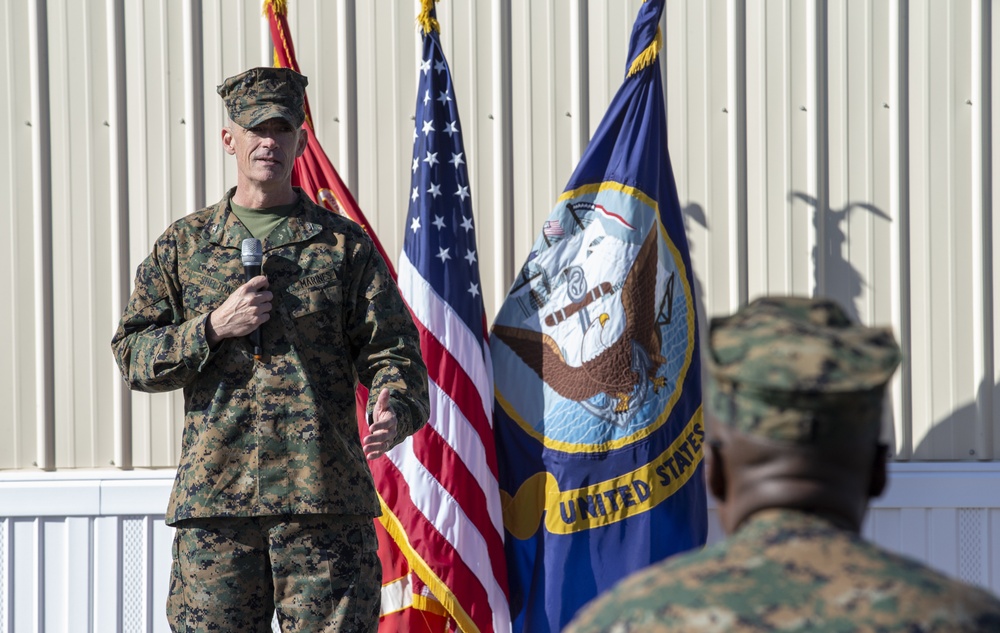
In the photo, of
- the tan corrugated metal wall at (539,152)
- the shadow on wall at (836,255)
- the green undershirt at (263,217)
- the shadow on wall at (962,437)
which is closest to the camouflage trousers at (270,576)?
the green undershirt at (263,217)

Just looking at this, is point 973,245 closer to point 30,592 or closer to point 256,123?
point 256,123

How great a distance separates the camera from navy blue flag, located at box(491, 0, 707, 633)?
3492 millimetres

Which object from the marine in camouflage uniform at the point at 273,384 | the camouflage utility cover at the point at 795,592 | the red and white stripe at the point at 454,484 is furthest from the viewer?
the red and white stripe at the point at 454,484

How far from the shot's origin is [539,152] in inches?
151

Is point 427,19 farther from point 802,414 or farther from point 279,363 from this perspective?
point 802,414

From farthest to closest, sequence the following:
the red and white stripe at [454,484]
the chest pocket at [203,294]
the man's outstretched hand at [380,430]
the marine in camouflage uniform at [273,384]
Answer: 1. the red and white stripe at [454,484]
2. the chest pocket at [203,294]
3. the marine in camouflage uniform at [273,384]
4. the man's outstretched hand at [380,430]

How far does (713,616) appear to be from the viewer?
0.93m

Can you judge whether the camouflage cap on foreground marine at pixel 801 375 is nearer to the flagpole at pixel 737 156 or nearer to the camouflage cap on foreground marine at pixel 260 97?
the camouflage cap on foreground marine at pixel 260 97

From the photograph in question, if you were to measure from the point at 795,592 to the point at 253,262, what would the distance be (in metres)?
1.83

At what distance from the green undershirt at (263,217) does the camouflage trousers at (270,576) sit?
67 centimetres

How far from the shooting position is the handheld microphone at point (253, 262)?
2.54 meters

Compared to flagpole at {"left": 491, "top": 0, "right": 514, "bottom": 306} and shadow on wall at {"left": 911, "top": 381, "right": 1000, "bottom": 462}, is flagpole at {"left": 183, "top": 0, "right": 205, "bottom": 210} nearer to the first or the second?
flagpole at {"left": 491, "top": 0, "right": 514, "bottom": 306}

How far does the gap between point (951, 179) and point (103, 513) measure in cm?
304

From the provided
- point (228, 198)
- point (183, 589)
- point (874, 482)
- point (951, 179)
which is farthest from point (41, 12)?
point (874, 482)
